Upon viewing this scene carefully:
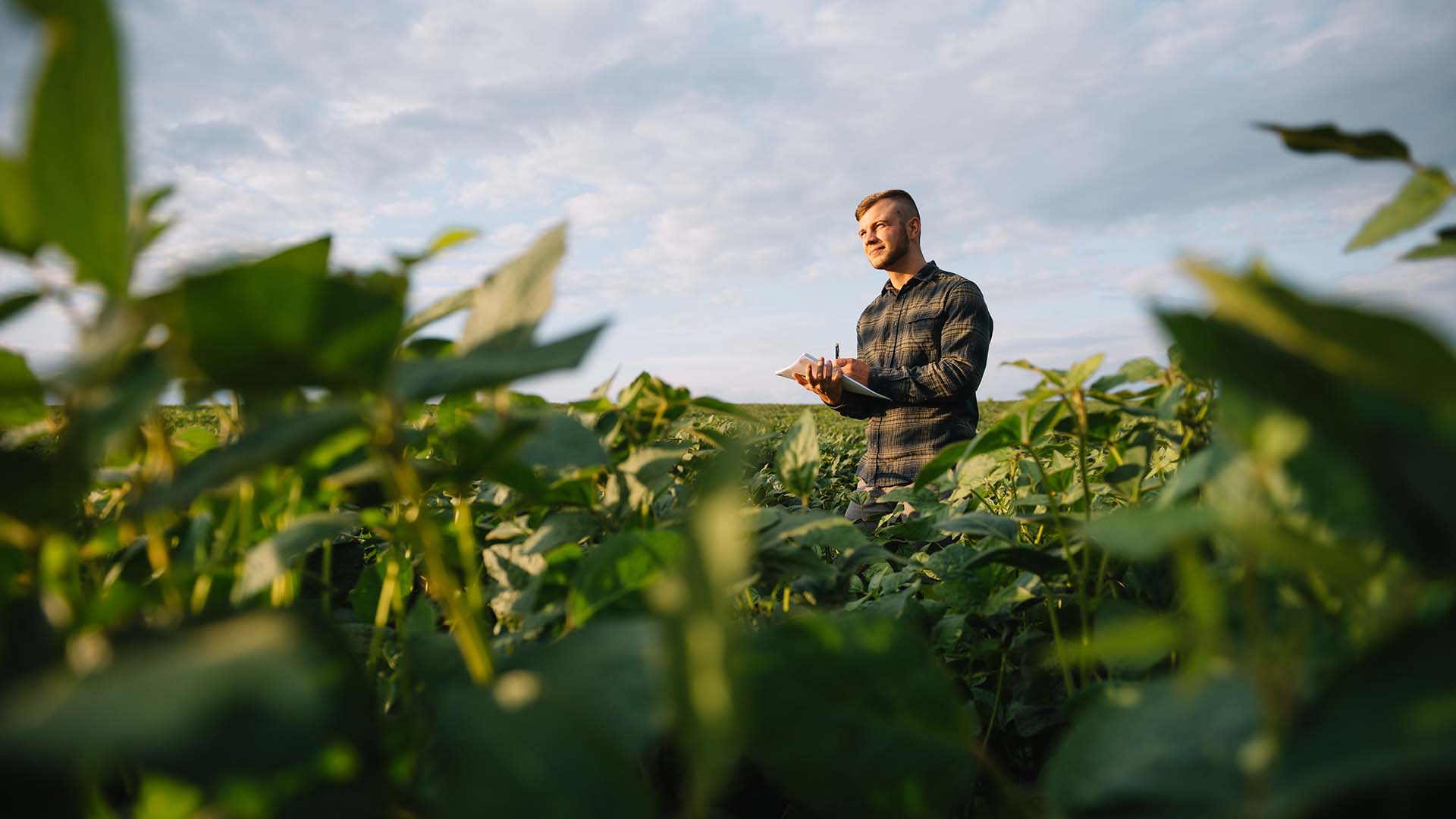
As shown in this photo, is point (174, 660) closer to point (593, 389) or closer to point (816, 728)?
point (816, 728)

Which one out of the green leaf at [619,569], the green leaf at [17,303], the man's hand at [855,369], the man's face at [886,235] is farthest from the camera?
the man's face at [886,235]

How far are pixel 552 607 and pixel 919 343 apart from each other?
3965 mm

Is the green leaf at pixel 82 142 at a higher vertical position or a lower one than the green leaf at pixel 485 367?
higher

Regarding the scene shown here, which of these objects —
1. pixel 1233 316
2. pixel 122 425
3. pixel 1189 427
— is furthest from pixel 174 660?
pixel 1189 427

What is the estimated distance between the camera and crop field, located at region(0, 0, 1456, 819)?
0.82ft

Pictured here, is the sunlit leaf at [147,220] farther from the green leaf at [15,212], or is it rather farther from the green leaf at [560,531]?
the green leaf at [560,531]

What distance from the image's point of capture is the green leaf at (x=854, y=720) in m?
0.36

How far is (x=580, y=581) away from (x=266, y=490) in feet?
0.79

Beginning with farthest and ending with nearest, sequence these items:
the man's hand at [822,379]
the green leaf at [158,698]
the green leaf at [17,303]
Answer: the man's hand at [822,379] → the green leaf at [17,303] → the green leaf at [158,698]

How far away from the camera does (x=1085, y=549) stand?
0.68m

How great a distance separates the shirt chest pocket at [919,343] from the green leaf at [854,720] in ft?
12.8

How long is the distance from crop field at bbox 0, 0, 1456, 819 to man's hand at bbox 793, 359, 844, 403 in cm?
304

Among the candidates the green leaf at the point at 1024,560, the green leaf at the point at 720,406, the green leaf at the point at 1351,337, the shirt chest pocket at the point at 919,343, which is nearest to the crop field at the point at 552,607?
the green leaf at the point at 1351,337

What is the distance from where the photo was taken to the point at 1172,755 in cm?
30
